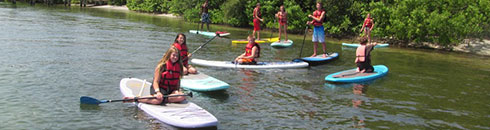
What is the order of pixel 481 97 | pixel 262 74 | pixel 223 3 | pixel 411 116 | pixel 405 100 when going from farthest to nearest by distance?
pixel 223 3 → pixel 262 74 → pixel 481 97 → pixel 405 100 → pixel 411 116

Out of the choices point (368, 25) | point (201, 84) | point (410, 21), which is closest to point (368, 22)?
point (368, 25)

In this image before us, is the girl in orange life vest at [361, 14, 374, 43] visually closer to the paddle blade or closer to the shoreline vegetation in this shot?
the shoreline vegetation

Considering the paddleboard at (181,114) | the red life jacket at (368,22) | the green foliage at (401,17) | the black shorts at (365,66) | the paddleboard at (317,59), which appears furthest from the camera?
the red life jacket at (368,22)

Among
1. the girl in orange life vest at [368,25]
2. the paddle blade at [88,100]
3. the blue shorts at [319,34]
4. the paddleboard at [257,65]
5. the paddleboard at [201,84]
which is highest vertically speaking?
the girl in orange life vest at [368,25]

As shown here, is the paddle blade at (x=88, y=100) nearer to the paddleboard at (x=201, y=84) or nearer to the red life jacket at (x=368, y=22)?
the paddleboard at (x=201, y=84)

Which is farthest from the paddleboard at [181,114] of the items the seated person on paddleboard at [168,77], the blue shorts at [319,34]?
the blue shorts at [319,34]

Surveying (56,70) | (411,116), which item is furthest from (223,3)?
(411,116)

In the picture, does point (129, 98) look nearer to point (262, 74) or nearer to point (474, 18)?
point (262, 74)

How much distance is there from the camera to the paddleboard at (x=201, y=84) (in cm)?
923

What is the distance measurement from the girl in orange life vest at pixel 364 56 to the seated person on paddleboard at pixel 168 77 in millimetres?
5865

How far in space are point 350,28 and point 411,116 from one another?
61.4ft

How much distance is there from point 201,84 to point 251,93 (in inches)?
45.4

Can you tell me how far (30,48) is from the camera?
1466 cm

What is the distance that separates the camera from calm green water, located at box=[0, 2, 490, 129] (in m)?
7.60
